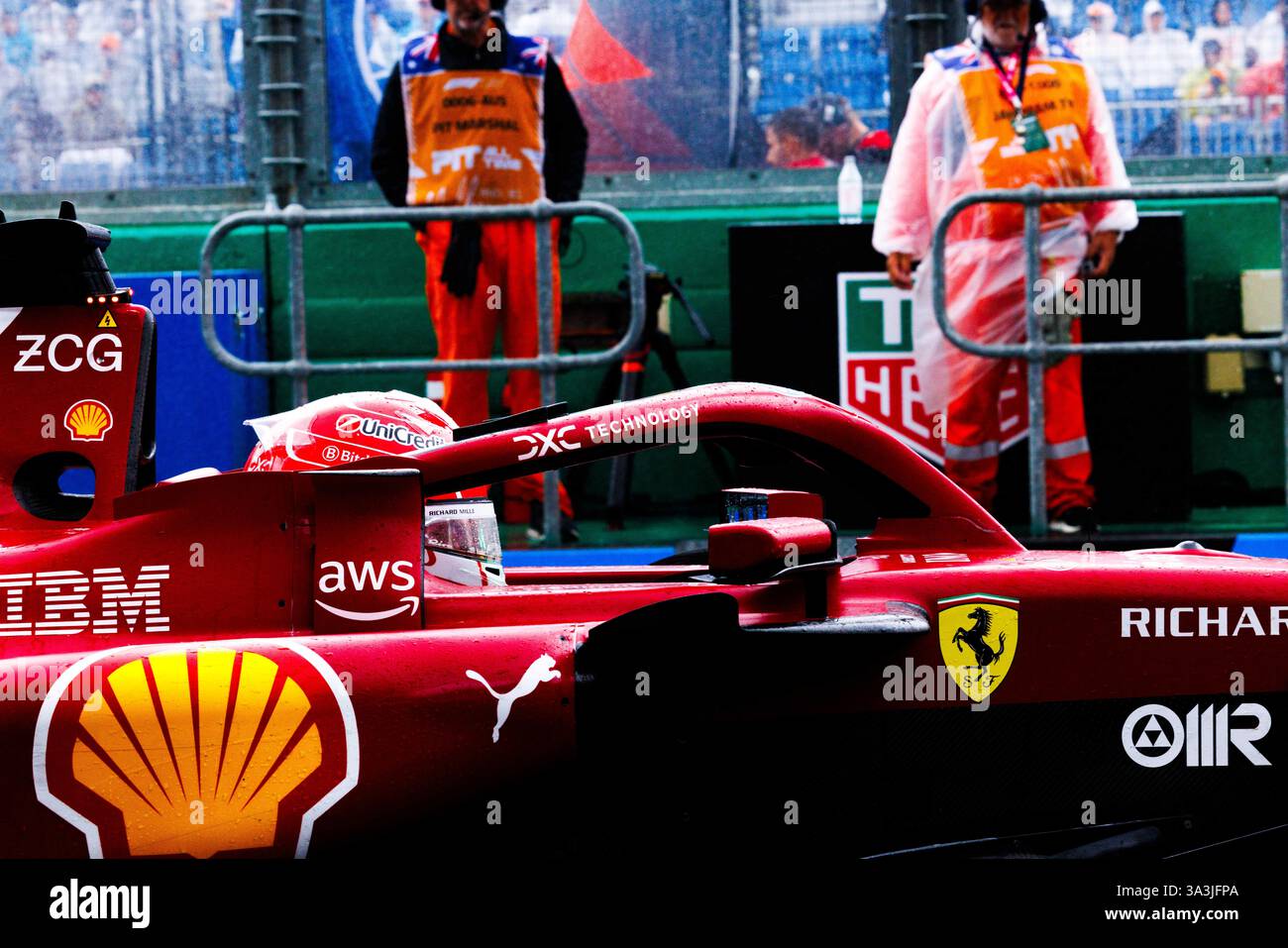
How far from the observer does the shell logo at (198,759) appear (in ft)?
10.0

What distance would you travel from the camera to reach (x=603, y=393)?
7.79m

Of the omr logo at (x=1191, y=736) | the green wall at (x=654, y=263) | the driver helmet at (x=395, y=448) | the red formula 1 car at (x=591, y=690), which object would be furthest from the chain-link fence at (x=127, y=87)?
the omr logo at (x=1191, y=736)

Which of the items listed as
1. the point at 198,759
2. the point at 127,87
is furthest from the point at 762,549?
the point at 127,87

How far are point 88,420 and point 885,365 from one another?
4.27 metres

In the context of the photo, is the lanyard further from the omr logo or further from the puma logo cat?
the puma logo cat

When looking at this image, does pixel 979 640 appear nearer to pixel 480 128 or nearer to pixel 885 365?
pixel 885 365

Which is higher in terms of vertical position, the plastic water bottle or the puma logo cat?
the plastic water bottle

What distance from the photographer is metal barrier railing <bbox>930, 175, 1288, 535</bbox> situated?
21.4 feet

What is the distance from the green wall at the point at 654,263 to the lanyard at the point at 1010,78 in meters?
1.30

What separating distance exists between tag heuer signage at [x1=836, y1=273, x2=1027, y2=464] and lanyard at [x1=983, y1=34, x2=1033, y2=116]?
87cm

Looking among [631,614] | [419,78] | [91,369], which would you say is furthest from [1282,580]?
[419,78]

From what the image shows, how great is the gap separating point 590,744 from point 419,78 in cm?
519

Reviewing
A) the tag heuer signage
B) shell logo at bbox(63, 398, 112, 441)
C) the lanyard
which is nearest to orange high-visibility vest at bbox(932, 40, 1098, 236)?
the lanyard

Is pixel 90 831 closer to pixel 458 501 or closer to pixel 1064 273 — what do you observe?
pixel 458 501
